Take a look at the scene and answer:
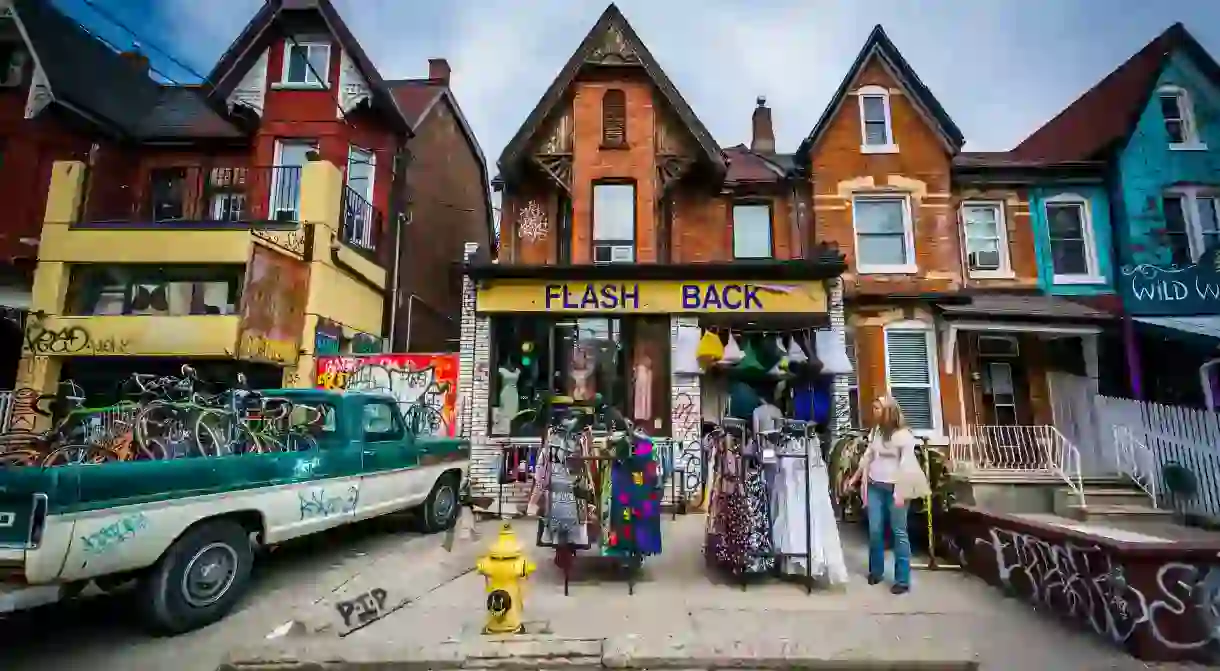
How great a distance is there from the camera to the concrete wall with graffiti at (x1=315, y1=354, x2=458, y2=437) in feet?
39.5

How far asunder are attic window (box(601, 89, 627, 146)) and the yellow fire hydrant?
1053 cm

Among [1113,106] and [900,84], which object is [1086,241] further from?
[900,84]

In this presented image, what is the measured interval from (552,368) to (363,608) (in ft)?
23.6

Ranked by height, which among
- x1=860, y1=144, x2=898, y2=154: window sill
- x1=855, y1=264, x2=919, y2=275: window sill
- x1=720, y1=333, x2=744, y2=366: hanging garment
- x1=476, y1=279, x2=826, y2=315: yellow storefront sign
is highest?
x1=860, y1=144, x2=898, y2=154: window sill

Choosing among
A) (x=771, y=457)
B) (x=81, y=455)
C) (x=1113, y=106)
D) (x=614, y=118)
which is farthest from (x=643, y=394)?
(x=1113, y=106)

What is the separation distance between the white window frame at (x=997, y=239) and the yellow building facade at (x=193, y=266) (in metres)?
13.9

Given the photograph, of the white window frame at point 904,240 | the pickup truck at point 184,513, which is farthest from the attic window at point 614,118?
the pickup truck at point 184,513

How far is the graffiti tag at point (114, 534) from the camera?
4273 millimetres

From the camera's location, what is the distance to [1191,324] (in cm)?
1146

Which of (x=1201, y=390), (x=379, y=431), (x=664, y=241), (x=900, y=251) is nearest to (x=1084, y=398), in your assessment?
(x=1201, y=390)

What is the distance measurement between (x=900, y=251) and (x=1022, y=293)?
9.02 ft

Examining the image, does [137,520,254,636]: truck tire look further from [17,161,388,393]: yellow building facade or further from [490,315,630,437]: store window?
[17,161,388,393]: yellow building facade

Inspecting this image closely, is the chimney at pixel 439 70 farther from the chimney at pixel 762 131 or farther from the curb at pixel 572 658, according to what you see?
the curb at pixel 572 658

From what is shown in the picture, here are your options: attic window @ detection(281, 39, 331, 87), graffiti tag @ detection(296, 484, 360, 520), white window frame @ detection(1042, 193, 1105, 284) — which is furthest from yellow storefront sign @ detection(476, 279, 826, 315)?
attic window @ detection(281, 39, 331, 87)
